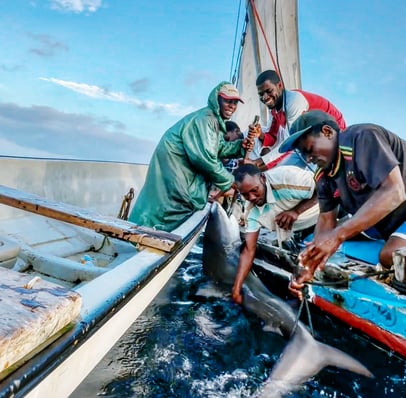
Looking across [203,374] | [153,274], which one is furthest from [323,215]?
[153,274]

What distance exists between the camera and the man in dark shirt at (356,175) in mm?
1776

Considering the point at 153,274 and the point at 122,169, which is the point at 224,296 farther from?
the point at 122,169

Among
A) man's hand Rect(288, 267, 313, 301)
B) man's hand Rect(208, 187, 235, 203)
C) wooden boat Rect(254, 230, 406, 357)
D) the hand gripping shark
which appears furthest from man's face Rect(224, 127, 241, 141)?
man's hand Rect(288, 267, 313, 301)

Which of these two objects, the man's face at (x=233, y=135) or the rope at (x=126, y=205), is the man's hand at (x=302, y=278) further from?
the man's face at (x=233, y=135)

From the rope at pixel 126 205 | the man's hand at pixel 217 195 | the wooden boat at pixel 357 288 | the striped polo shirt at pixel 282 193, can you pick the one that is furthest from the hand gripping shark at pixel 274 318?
the rope at pixel 126 205

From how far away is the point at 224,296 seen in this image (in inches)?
124

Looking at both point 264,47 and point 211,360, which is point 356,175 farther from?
point 264,47

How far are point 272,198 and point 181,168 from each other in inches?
39.1

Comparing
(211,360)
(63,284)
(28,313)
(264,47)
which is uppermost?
(264,47)

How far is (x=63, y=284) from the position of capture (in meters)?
1.97

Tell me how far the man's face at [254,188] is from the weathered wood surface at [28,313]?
259 cm

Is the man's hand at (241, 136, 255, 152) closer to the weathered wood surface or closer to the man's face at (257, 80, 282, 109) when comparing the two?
the man's face at (257, 80, 282, 109)

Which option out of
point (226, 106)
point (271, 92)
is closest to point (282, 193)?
point (226, 106)

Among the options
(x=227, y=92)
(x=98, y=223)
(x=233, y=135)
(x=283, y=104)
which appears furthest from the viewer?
(x=233, y=135)
